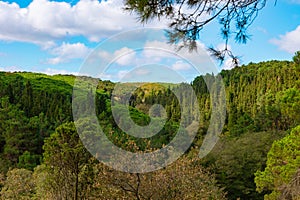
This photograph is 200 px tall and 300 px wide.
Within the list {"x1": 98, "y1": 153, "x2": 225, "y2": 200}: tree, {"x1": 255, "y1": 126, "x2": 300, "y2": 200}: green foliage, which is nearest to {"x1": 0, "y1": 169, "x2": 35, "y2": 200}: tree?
{"x1": 98, "y1": 153, "x2": 225, "y2": 200}: tree

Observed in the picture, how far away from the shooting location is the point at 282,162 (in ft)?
41.3

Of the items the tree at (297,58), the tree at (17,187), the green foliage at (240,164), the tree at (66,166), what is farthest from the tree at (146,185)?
the green foliage at (240,164)

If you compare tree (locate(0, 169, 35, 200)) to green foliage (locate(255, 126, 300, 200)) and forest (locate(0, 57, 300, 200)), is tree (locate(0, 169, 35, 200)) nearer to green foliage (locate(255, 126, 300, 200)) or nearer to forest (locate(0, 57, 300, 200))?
forest (locate(0, 57, 300, 200))

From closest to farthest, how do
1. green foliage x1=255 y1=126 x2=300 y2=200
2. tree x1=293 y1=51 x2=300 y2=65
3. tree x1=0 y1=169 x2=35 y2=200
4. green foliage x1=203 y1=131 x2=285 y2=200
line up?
green foliage x1=255 y1=126 x2=300 y2=200, tree x1=293 y1=51 x2=300 y2=65, tree x1=0 y1=169 x2=35 y2=200, green foliage x1=203 y1=131 x2=285 y2=200

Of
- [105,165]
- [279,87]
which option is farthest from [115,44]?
[279,87]

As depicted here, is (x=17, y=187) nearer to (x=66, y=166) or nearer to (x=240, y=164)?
(x=66, y=166)

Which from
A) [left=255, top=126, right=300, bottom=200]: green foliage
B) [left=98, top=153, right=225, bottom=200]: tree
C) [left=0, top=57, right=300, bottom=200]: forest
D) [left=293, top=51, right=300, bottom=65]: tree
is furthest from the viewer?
[left=293, top=51, right=300, bottom=65]: tree

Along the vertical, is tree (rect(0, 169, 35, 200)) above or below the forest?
below

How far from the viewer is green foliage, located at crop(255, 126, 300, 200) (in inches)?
449

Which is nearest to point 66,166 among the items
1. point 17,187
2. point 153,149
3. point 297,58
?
point 153,149

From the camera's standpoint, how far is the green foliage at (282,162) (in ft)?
37.4

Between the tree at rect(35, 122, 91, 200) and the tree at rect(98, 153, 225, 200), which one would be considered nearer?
the tree at rect(98, 153, 225, 200)

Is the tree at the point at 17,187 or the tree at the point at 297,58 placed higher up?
the tree at the point at 297,58

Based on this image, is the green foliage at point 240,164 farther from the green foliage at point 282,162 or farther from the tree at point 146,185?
the tree at point 146,185
